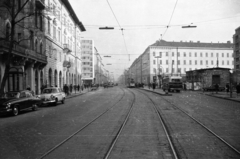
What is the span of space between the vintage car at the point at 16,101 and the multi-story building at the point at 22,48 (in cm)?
352

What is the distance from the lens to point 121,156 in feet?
18.4

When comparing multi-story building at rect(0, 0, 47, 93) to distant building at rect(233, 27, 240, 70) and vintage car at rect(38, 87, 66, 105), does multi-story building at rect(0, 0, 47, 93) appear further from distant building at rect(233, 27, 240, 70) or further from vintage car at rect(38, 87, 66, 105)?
distant building at rect(233, 27, 240, 70)

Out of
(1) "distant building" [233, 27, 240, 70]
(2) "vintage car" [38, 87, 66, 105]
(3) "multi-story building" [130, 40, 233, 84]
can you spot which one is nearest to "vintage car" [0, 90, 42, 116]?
(2) "vintage car" [38, 87, 66, 105]

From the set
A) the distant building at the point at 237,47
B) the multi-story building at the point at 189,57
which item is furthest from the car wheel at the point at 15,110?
the multi-story building at the point at 189,57

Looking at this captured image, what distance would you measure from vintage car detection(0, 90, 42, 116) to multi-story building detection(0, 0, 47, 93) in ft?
11.6

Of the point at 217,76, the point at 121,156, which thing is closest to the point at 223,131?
the point at 121,156

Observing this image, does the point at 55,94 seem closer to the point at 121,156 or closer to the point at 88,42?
the point at 121,156

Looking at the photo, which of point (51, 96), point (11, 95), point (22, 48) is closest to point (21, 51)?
point (22, 48)

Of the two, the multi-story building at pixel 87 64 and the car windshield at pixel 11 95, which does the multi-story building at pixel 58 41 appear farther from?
the multi-story building at pixel 87 64

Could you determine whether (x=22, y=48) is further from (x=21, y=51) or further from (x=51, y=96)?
(x=51, y=96)

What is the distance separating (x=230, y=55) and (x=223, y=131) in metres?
95.2

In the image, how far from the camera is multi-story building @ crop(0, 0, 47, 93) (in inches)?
814

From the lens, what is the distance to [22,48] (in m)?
24.4

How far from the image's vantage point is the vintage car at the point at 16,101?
13797 mm
